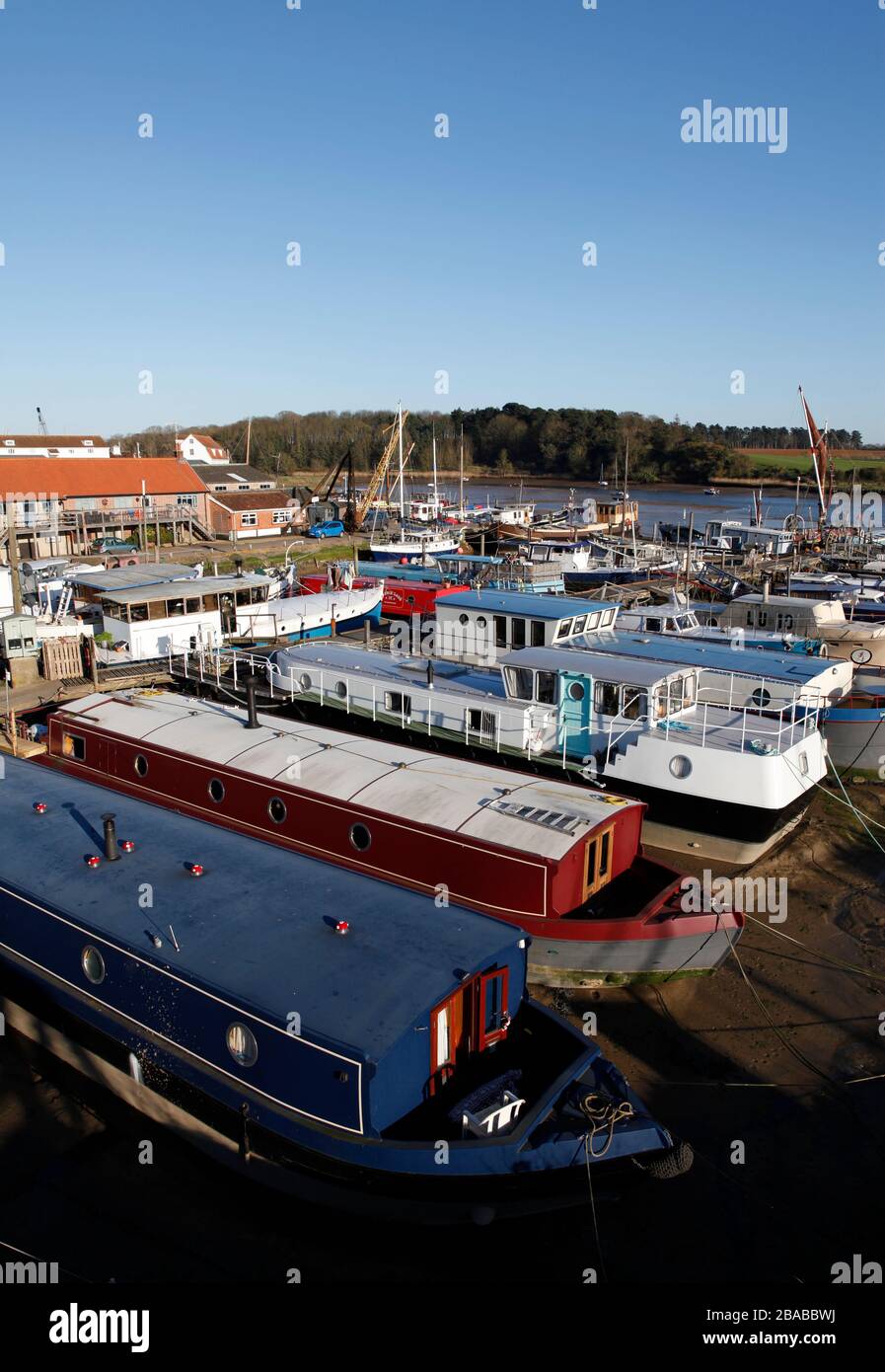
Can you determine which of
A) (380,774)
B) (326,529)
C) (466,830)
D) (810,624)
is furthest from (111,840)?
(326,529)

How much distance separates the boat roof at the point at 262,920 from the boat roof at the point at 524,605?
43.4ft

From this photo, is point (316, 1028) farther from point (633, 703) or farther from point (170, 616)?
point (170, 616)

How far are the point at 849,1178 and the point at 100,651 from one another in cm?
2675

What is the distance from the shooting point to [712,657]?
80.1 ft

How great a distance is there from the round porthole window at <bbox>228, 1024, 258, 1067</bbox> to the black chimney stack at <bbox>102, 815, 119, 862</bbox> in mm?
3966

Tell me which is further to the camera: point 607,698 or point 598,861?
point 607,698

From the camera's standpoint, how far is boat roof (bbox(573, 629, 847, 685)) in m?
23.5

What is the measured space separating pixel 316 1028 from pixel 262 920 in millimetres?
2207

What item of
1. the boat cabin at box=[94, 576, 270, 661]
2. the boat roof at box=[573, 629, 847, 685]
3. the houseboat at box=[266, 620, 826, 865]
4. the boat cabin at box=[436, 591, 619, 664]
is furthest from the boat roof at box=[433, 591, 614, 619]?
the boat cabin at box=[94, 576, 270, 661]

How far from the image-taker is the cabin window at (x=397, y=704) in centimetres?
2281

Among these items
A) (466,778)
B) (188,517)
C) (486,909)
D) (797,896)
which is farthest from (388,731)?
(188,517)

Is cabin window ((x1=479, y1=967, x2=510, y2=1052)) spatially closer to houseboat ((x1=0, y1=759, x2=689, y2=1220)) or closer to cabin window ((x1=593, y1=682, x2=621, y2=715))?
houseboat ((x1=0, y1=759, x2=689, y2=1220))
